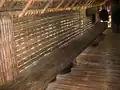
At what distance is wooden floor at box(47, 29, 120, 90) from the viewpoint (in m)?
3.21

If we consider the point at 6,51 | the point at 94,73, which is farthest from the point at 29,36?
the point at 94,73

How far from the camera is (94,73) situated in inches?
149

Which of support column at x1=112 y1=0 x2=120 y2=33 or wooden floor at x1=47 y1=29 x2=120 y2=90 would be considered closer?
wooden floor at x1=47 y1=29 x2=120 y2=90

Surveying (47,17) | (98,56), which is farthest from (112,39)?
(47,17)

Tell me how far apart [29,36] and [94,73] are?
157 cm

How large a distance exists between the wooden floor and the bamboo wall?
0.62 metres

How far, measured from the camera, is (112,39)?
7.02 m

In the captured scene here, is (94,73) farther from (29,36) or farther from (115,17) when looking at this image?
(115,17)

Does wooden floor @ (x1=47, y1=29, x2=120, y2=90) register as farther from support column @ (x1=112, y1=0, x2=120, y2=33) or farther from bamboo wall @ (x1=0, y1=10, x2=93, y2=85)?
support column @ (x1=112, y1=0, x2=120, y2=33)

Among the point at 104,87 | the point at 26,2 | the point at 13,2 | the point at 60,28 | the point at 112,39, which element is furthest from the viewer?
the point at 112,39

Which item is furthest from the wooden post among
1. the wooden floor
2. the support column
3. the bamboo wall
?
the support column

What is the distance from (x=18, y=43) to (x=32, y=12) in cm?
61

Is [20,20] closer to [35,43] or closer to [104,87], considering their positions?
[35,43]

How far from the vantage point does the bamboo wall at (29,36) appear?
2198 mm
